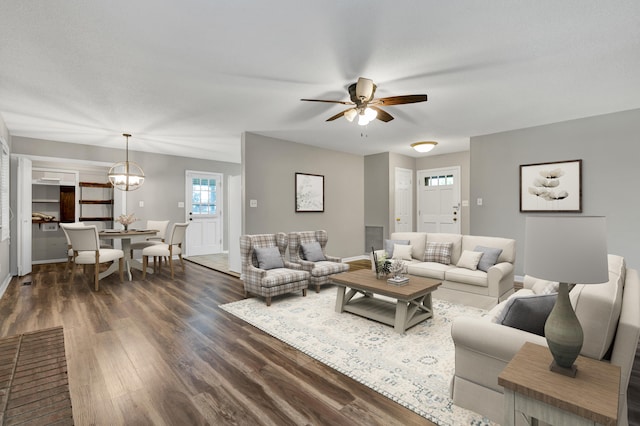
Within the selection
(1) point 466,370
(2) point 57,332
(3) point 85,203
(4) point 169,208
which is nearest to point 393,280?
(1) point 466,370

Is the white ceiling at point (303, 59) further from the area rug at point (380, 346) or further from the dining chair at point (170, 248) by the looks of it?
the area rug at point (380, 346)

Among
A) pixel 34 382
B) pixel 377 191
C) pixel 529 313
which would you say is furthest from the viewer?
pixel 377 191

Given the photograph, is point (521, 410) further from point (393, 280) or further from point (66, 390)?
point (66, 390)

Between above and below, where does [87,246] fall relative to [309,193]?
below

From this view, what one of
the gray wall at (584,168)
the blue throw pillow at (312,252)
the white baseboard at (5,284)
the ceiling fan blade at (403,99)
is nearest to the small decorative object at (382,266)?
the blue throw pillow at (312,252)

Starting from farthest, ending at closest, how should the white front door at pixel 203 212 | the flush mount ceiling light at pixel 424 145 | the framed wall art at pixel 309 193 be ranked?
the white front door at pixel 203 212 < the framed wall art at pixel 309 193 < the flush mount ceiling light at pixel 424 145

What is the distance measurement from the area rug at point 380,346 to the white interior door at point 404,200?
340 centimetres

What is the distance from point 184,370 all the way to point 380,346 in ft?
5.23

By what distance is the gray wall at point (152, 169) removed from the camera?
591 cm

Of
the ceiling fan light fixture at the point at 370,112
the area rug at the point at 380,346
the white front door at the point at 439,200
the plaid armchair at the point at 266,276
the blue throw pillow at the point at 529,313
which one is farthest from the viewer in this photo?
the white front door at the point at 439,200

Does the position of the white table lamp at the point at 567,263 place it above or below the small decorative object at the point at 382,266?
above

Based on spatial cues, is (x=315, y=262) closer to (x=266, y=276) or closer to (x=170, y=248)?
(x=266, y=276)

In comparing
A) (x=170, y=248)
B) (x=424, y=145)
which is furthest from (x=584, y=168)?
(x=170, y=248)

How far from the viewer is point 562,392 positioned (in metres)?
1.15
